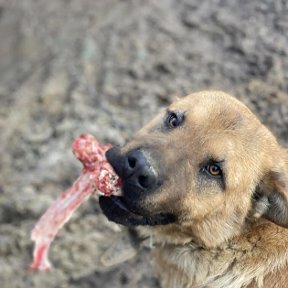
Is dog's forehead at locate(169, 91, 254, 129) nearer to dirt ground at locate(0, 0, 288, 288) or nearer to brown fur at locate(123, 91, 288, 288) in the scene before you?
brown fur at locate(123, 91, 288, 288)

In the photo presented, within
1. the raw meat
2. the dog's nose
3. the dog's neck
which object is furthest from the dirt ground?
the dog's nose

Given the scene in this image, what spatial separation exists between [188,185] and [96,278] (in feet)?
6.76

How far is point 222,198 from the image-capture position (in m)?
4.66

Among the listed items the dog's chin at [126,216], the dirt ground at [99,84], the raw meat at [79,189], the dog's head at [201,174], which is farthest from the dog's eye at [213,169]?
the dirt ground at [99,84]

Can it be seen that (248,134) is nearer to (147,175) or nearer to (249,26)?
(147,175)

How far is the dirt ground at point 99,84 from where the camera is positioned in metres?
6.38

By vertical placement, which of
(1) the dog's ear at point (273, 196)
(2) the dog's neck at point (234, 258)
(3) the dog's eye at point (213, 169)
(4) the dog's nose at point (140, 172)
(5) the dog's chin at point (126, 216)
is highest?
(4) the dog's nose at point (140, 172)

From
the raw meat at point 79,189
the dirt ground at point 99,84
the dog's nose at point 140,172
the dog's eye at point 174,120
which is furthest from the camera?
the dirt ground at point 99,84

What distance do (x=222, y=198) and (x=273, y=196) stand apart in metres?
0.39

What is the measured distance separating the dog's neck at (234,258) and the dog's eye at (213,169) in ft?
1.81

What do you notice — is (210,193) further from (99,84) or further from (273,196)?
(99,84)

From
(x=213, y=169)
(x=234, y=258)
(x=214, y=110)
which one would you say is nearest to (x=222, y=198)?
(x=213, y=169)

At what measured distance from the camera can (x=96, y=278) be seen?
244 inches

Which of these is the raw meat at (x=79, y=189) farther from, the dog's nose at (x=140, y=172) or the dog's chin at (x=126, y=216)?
the dog's nose at (x=140, y=172)
